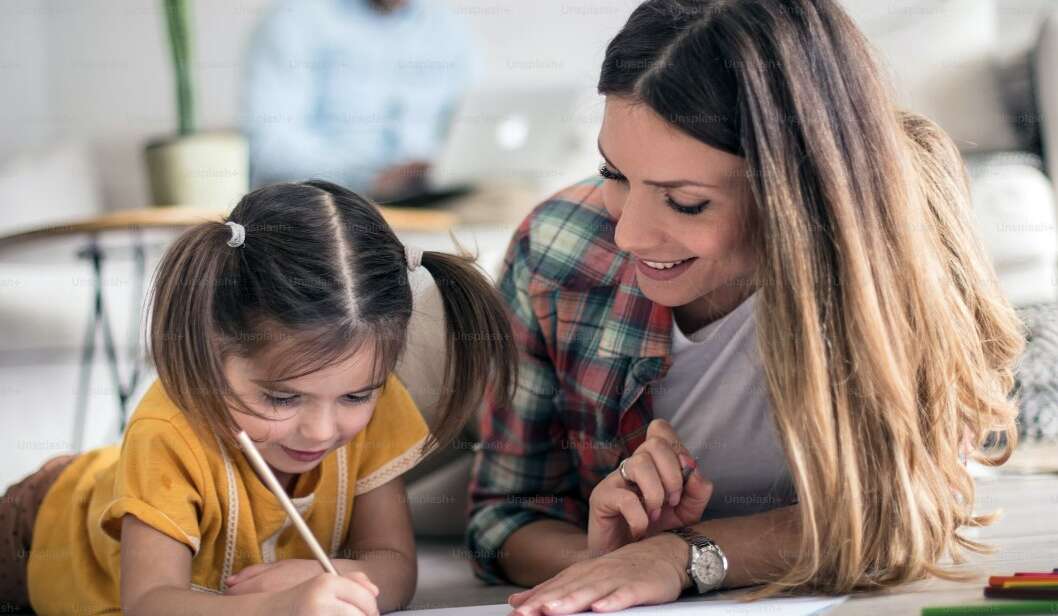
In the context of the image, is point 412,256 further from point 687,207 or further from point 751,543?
point 751,543

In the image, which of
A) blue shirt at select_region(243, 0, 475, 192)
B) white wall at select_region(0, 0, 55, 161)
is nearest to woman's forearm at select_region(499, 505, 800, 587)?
blue shirt at select_region(243, 0, 475, 192)

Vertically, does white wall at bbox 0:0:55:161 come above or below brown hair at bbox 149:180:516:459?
above

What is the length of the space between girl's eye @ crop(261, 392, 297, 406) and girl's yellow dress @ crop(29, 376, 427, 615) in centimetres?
8

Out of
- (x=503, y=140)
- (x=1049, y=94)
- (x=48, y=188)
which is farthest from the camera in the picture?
(x=503, y=140)

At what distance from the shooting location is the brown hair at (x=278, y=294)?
3.14 ft

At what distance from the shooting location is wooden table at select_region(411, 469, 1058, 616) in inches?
33.1

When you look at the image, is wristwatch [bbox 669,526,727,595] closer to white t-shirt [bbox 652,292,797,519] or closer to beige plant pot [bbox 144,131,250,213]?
white t-shirt [bbox 652,292,797,519]

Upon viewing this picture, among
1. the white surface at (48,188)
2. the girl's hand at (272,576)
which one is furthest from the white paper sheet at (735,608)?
the white surface at (48,188)

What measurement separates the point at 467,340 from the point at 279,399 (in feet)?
0.69

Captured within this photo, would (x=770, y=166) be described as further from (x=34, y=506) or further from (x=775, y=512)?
(x=34, y=506)

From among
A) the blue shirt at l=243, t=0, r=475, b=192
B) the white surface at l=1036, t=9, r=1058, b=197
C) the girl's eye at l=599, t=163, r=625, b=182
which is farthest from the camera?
the blue shirt at l=243, t=0, r=475, b=192

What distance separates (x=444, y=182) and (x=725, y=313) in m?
1.90

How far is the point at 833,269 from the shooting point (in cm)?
91

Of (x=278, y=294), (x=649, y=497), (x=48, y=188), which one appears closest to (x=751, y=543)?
(x=649, y=497)
